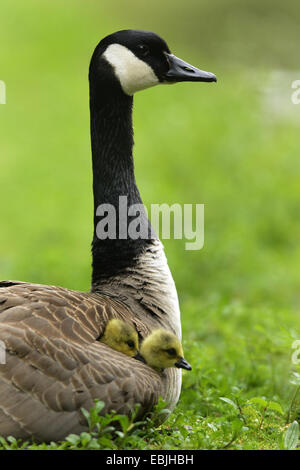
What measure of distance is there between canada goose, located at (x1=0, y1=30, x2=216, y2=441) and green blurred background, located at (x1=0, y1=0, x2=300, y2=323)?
10.4ft

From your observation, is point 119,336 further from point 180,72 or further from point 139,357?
point 180,72

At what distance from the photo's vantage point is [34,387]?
3.59m

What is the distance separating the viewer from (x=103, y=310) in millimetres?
4062

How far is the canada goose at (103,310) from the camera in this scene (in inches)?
142

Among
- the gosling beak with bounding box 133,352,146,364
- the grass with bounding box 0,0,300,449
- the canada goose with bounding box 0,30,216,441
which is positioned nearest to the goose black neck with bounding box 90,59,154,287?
the canada goose with bounding box 0,30,216,441

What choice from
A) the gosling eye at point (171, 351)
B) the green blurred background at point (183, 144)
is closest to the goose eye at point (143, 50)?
the gosling eye at point (171, 351)

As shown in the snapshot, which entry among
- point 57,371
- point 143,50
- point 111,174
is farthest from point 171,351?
point 143,50

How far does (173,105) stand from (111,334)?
15204 millimetres

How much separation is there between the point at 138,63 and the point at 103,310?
5.34 feet

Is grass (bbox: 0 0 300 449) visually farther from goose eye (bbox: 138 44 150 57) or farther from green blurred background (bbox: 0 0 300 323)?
goose eye (bbox: 138 44 150 57)

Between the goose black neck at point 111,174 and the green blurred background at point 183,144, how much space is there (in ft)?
10.1

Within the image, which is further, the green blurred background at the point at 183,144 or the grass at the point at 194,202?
the green blurred background at the point at 183,144

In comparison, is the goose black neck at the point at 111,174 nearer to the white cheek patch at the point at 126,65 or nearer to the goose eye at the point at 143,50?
the white cheek patch at the point at 126,65
